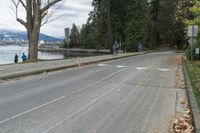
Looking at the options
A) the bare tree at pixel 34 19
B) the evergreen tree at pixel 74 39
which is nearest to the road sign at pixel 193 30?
the bare tree at pixel 34 19

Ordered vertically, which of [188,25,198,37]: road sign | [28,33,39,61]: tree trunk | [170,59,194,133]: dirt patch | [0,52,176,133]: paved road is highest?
[188,25,198,37]: road sign

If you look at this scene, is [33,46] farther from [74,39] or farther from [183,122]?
[74,39]

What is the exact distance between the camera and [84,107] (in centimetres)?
1145

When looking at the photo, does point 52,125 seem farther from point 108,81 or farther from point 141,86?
point 108,81

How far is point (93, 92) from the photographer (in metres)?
14.8

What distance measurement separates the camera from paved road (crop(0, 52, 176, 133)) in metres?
8.94

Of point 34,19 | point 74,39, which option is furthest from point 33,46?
point 74,39

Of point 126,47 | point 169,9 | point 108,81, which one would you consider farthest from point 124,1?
point 108,81

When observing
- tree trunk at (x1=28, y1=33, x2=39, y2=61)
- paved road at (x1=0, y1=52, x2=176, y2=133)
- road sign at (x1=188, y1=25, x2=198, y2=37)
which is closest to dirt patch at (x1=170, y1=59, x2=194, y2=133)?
paved road at (x1=0, y1=52, x2=176, y2=133)

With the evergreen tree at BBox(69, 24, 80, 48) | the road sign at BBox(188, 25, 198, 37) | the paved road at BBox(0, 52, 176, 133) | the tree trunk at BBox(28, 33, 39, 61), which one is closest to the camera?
the paved road at BBox(0, 52, 176, 133)

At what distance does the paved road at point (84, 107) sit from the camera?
894cm

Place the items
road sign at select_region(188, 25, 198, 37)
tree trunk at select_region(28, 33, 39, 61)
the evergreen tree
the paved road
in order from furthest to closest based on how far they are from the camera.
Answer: the evergreen tree → tree trunk at select_region(28, 33, 39, 61) → road sign at select_region(188, 25, 198, 37) → the paved road

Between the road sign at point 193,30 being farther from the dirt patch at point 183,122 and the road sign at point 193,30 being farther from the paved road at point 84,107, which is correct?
the dirt patch at point 183,122

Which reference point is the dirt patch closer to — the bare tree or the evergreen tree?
the bare tree
